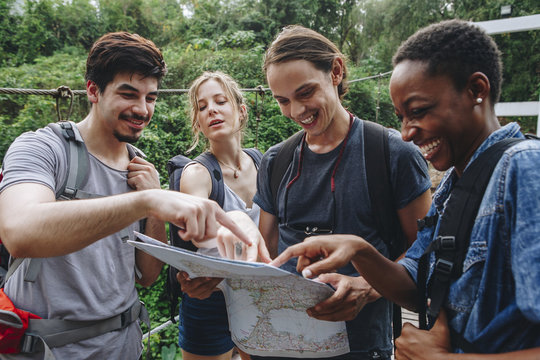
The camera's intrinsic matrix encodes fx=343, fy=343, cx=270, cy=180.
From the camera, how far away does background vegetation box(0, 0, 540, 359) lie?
5.37 m

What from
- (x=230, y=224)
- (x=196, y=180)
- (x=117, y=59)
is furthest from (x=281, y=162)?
(x=117, y=59)

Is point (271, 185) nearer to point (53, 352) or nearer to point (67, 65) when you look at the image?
point (53, 352)

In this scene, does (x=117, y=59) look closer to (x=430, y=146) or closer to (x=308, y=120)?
(x=308, y=120)

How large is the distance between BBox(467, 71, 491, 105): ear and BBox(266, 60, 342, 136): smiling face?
0.56 metres

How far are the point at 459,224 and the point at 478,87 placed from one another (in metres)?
0.35

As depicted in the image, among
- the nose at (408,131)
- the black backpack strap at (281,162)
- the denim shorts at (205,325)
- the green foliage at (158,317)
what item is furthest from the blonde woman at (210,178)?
the green foliage at (158,317)

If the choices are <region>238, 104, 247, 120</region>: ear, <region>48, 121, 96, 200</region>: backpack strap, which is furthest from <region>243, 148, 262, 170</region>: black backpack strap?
<region>48, 121, 96, 200</region>: backpack strap

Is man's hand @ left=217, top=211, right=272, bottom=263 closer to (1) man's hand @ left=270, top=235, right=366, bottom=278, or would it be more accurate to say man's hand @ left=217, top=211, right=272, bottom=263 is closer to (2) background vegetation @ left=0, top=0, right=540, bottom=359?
(1) man's hand @ left=270, top=235, right=366, bottom=278

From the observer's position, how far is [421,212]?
1.23m

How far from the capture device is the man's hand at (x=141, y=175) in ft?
4.81

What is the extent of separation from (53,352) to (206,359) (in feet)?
2.87

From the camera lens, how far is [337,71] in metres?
1.43

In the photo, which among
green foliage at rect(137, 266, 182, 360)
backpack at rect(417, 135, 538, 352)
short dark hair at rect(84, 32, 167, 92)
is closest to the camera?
backpack at rect(417, 135, 538, 352)

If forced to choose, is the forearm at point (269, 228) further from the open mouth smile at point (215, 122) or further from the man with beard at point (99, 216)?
the open mouth smile at point (215, 122)
